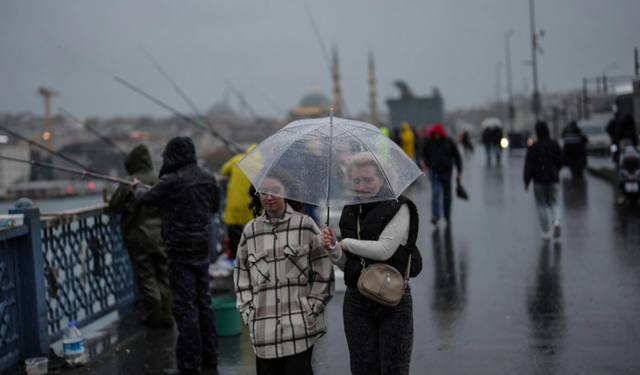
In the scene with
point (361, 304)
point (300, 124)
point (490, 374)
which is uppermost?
point (300, 124)

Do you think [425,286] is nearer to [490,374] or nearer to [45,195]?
[490,374]

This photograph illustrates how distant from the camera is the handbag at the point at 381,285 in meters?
4.18

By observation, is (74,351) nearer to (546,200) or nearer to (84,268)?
(84,268)

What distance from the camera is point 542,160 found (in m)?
11.8

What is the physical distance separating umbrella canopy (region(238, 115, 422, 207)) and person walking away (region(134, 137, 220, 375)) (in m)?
1.80

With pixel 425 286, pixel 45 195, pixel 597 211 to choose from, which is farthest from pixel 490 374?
pixel 597 211

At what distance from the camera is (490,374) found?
19.2 feet

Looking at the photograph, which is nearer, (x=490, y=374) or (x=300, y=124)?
(x=300, y=124)

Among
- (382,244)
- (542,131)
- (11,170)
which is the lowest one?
(382,244)

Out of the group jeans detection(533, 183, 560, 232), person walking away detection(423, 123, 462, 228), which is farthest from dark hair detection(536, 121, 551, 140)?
person walking away detection(423, 123, 462, 228)

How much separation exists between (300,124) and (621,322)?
400 cm

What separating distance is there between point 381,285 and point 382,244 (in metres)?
0.21

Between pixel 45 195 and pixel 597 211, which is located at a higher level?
pixel 45 195

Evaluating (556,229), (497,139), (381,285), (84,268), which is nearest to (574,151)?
(497,139)
